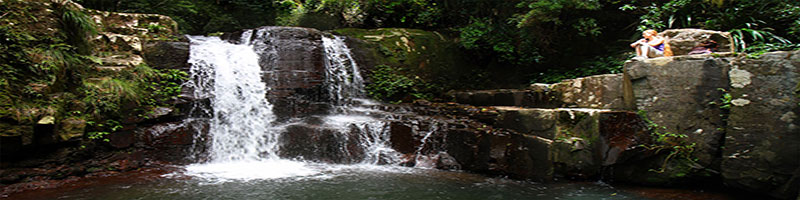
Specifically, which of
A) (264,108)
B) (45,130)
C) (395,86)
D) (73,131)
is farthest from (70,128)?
(395,86)

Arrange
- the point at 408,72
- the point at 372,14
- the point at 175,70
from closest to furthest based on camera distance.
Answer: the point at 175,70 < the point at 408,72 < the point at 372,14

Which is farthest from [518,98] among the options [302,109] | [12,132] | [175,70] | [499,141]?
[12,132]

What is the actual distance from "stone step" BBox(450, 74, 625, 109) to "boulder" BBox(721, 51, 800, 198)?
142cm

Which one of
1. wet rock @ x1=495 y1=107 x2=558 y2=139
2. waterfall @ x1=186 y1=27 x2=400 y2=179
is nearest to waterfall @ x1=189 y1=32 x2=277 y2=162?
waterfall @ x1=186 y1=27 x2=400 y2=179

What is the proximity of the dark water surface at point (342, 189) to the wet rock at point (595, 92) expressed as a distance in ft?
4.52

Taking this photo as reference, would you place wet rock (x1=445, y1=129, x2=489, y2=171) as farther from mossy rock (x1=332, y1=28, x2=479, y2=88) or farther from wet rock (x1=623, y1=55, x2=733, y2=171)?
mossy rock (x1=332, y1=28, x2=479, y2=88)

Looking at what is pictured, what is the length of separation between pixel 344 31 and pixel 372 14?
3.57 ft

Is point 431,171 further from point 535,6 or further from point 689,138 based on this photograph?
point 535,6

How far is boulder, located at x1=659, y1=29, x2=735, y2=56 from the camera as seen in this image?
18.0 feet

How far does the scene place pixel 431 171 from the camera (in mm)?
5641

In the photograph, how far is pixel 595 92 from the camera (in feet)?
19.5

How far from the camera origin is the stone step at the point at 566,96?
5742mm


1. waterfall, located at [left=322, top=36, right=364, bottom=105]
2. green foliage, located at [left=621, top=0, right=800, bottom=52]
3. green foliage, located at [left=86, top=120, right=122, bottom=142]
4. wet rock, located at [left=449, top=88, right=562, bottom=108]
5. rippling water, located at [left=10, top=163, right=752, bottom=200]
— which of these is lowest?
rippling water, located at [left=10, top=163, right=752, bottom=200]

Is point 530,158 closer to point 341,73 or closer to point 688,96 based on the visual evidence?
point 688,96
